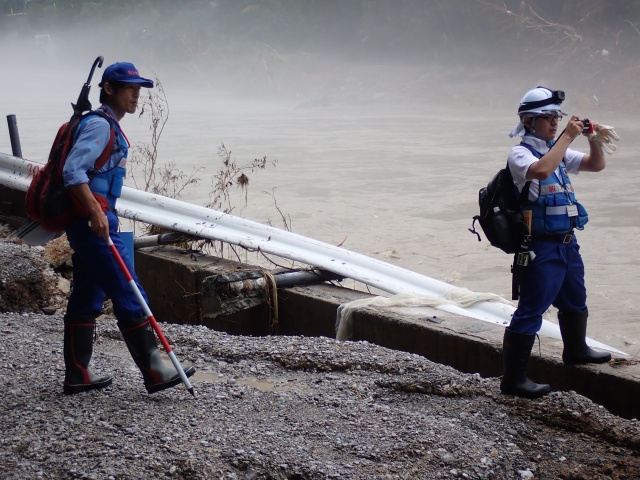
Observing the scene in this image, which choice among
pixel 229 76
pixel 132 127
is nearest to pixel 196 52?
pixel 229 76

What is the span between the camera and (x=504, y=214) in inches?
169

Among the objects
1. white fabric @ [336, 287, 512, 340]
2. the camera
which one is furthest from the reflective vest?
white fabric @ [336, 287, 512, 340]

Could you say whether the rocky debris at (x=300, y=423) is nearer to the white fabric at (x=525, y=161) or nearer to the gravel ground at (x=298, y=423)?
the gravel ground at (x=298, y=423)

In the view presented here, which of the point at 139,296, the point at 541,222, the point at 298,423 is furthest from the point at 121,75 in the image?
the point at 541,222

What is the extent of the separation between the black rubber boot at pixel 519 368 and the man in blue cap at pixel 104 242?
155 centimetres

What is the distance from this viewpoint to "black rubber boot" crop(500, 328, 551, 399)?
14.2ft

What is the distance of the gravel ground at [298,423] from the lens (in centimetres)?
351

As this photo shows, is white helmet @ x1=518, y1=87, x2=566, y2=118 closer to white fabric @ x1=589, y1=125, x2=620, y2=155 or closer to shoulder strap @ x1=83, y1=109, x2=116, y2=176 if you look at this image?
white fabric @ x1=589, y1=125, x2=620, y2=155

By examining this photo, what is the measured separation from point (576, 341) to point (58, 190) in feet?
8.78

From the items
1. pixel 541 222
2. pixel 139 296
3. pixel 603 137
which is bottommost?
pixel 139 296

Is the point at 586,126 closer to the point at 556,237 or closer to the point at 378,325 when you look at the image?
the point at 556,237

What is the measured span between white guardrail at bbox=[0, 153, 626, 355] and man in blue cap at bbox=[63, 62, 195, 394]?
2.28m

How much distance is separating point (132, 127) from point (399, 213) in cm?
1391

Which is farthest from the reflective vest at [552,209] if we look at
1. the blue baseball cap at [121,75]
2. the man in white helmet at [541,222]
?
the blue baseball cap at [121,75]
